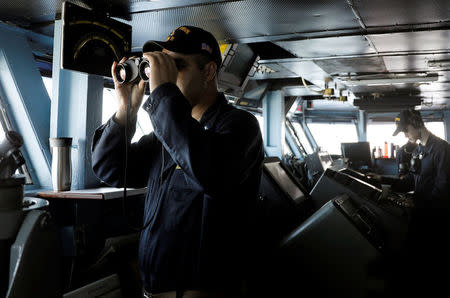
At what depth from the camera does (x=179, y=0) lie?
9.98 feet

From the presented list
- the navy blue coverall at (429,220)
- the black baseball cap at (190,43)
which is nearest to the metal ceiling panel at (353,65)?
the navy blue coverall at (429,220)

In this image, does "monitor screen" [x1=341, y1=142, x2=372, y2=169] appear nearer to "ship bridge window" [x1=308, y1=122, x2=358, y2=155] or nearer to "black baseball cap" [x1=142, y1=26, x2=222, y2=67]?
"ship bridge window" [x1=308, y1=122, x2=358, y2=155]

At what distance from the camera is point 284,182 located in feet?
9.93

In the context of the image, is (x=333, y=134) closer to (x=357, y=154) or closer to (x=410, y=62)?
(x=357, y=154)

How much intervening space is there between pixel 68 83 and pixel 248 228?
9.18 ft

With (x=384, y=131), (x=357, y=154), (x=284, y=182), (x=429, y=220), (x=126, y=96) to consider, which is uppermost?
(x=384, y=131)

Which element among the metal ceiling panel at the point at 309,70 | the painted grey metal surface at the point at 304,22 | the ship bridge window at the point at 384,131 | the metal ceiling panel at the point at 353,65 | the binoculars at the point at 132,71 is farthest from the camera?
the ship bridge window at the point at 384,131

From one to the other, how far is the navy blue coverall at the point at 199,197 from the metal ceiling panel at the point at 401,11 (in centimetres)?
250

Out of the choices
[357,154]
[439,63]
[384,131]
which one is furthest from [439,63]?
[384,131]

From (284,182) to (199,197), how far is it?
1.88 metres

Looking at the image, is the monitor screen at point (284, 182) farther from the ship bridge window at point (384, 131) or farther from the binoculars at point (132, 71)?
the ship bridge window at point (384, 131)

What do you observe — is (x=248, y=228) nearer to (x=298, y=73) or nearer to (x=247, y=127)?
(x=247, y=127)

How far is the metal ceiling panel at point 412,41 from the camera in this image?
411 centimetres

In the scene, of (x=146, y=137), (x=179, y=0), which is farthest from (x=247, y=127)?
(x=179, y=0)
